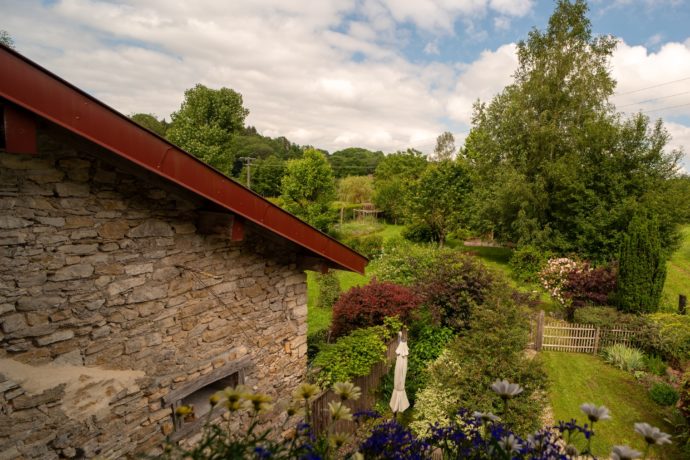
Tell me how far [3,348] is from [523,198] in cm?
2018

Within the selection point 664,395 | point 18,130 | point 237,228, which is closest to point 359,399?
point 237,228

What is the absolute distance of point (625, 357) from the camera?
10.1m

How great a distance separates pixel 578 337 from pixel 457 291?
435cm

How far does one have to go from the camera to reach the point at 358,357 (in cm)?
738

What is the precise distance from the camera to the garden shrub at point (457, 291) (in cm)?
993

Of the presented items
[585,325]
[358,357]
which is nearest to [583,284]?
→ [585,325]

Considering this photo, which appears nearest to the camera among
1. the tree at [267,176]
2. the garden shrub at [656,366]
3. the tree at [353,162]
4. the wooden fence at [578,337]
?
the garden shrub at [656,366]

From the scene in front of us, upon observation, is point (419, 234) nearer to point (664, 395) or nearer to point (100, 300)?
point (664, 395)

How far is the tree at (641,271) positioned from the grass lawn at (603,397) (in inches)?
114

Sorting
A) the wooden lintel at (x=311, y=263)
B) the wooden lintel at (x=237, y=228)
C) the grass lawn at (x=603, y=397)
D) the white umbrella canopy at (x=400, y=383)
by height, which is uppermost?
the wooden lintel at (x=237, y=228)

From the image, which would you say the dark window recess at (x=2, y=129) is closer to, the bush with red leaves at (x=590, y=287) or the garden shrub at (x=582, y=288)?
the garden shrub at (x=582, y=288)

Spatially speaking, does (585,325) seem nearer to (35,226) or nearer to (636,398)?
(636,398)

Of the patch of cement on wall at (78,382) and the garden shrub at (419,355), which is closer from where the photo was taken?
the patch of cement on wall at (78,382)

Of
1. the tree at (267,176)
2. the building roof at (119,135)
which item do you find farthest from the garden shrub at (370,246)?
the tree at (267,176)
